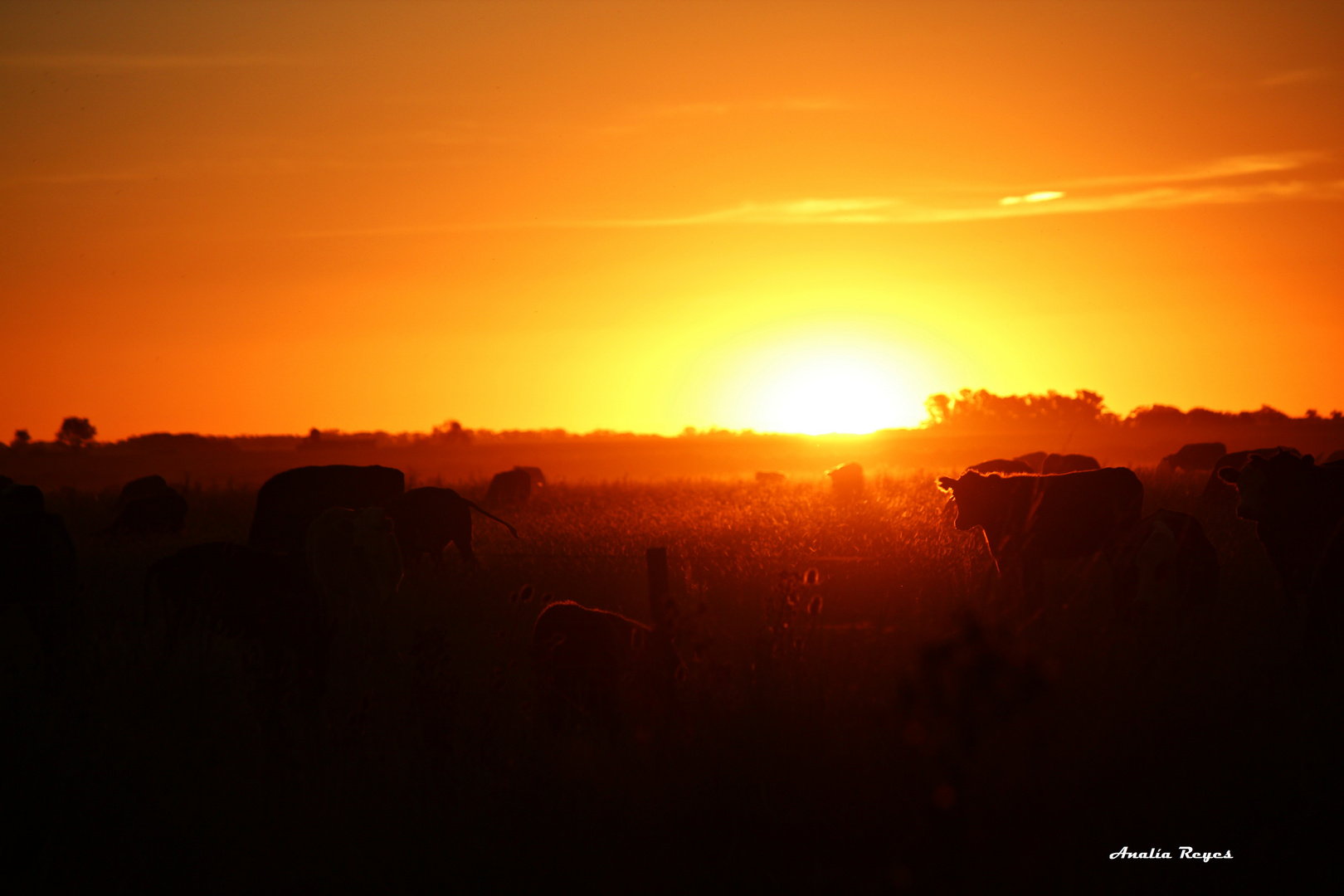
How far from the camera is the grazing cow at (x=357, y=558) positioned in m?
8.95

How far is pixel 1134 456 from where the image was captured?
128ft

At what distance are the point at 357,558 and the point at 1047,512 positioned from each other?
7061mm

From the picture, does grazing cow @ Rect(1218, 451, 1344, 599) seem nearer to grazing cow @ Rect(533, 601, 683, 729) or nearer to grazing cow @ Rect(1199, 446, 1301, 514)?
grazing cow @ Rect(1199, 446, 1301, 514)

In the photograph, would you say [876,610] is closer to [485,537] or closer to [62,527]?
[62,527]

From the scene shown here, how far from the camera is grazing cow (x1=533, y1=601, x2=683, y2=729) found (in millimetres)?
5484

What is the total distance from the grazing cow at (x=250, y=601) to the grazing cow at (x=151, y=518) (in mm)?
8514

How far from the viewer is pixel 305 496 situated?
1295 centimetres

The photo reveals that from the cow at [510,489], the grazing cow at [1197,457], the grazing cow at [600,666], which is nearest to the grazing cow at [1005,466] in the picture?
the grazing cow at [600,666]

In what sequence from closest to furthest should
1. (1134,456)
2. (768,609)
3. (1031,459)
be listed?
(768,609) → (1031,459) → (1134,456)

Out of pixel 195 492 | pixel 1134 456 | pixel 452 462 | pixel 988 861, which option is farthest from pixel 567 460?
pixel 988 861

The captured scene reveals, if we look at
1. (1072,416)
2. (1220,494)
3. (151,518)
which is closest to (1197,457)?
(1220,494)

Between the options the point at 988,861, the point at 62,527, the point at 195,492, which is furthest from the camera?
the point at 195,492

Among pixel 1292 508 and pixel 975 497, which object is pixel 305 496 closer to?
pixel 975 497

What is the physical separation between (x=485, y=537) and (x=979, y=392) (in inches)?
4114
